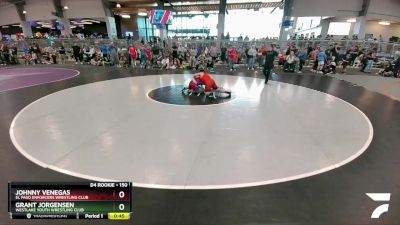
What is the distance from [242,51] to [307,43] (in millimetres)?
5679

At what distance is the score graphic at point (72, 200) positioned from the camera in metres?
2.97

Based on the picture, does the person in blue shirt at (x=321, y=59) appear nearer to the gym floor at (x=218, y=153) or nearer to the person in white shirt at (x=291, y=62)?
the person in white shirt at (x=291, y=62)

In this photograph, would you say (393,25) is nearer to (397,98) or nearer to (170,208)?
(397,98)

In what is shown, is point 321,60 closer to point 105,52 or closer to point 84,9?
point 105,52

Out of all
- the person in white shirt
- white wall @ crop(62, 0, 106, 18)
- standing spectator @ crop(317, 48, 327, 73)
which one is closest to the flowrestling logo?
the person in white shirt

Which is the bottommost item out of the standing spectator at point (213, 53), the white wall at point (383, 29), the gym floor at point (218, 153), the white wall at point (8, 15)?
the gym floor at point (218, 153)

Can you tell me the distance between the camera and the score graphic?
2.97 meters

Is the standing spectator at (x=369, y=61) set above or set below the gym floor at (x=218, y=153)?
above

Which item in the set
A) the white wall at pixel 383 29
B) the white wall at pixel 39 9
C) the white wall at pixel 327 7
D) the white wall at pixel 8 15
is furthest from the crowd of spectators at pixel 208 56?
the white wall at pixel 8 15

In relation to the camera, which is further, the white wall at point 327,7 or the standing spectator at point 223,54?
the white wall at point 327,7

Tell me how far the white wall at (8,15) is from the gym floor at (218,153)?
38.8 meters

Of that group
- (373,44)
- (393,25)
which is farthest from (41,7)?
(393,25)

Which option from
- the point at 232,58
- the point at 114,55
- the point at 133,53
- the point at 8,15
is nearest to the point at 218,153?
the point at 232,58

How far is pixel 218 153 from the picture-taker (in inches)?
210
